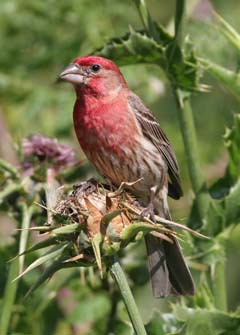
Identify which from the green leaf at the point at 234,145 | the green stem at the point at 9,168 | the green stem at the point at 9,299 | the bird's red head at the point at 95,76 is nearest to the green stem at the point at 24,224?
the green stem at the point at 9,299

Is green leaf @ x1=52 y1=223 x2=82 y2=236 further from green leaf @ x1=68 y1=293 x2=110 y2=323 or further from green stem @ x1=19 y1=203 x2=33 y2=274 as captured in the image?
green leaf @ x1=68 y1=293 x2=110 y2=323

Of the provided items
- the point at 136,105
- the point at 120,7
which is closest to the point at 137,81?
Answer: the point at 120,7

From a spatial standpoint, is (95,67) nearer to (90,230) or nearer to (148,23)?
(148,23)

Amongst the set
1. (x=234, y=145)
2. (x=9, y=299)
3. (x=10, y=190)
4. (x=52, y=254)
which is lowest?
(x=9, y=299)

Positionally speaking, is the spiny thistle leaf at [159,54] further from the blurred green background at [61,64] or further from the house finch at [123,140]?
the blurred green background at [61,64]

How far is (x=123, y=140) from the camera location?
20.5 feet

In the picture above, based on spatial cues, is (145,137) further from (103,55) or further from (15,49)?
(15,49)

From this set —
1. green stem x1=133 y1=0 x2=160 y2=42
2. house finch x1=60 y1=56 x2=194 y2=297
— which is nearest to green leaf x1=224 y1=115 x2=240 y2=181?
house finch x1=60 y1=56 x2=194 y2=297

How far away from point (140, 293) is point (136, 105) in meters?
1.53

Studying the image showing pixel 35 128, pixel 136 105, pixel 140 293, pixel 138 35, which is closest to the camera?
pixel 138 35

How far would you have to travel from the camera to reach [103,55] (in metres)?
5.68

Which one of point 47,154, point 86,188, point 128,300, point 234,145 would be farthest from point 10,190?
point 128,300

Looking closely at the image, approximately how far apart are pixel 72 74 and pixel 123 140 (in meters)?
0.52

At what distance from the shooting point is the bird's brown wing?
6.39m
